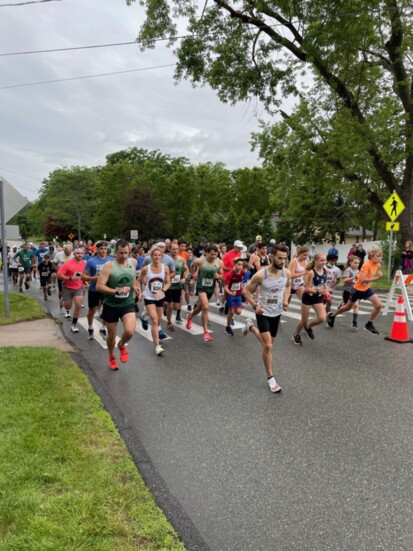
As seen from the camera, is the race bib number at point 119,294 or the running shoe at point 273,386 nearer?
the running shoe at point 273,386

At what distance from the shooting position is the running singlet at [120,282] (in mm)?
6035

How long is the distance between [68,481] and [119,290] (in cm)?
317

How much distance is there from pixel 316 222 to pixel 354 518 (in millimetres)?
38529

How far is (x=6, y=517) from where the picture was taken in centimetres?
269

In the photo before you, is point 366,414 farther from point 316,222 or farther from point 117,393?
point 316,222

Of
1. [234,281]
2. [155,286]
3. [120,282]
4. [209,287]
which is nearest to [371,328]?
[234,281]

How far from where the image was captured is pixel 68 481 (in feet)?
10.2

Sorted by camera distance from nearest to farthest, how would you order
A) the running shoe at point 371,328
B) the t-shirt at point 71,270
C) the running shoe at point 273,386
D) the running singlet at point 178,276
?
the running shoe at point 273,386 → the running shoe at point 371,328 → the t-shirt at point 71,270 → the running singlet at point 178,276

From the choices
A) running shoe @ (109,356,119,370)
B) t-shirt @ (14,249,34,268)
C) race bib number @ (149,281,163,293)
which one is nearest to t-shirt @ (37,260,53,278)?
t-shirt @ (14,249,34,268)

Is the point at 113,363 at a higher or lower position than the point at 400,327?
lower

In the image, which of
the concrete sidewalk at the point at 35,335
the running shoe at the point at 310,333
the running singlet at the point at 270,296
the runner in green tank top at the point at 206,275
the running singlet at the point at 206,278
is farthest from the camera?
the running singlet at the point at 206,278

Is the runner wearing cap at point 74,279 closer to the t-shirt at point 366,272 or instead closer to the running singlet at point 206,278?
the running singlet at point 206,278

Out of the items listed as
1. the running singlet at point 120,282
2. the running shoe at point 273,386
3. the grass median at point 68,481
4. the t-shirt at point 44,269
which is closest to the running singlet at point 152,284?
the running singlet at point 120,282

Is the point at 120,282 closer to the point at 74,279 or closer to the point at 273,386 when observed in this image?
the point at 273,386
